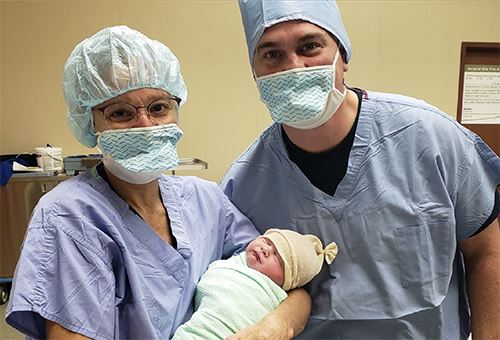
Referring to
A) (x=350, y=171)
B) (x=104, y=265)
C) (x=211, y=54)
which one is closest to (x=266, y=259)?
(x=350, y=171)

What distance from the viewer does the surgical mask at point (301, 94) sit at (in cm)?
108

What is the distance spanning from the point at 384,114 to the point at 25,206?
2.92 meters

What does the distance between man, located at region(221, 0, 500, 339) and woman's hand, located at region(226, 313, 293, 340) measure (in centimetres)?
15

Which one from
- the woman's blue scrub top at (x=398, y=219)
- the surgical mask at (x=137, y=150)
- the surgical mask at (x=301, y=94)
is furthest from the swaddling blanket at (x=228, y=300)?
the surgical mask at (x=301, y=94)

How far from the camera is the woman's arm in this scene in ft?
2.82

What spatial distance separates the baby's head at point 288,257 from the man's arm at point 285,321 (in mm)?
40

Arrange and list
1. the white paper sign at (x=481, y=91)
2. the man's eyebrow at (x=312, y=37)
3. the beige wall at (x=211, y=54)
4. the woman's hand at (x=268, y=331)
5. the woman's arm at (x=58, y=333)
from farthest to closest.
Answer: the beige wall at (x=211, y=54), the white paper sign at (x=481, y=91), the man's eyebrow at (x=312, y=37), the woman's hand at (x=268, y=331), the woman's arm at (x=58, y=333)

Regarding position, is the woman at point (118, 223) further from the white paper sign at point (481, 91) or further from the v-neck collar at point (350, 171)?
the white paper sign at point (481, 91)

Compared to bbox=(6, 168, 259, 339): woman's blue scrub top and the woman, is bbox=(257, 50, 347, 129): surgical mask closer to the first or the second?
the woman

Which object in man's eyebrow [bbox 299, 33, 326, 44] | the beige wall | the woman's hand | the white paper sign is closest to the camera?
the woman's hand

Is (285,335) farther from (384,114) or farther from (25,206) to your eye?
(25,206)

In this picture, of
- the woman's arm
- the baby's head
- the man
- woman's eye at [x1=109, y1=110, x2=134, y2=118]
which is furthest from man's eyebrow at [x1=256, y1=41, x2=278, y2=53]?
the woman's arm

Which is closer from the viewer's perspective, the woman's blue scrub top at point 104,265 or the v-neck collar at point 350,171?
the woman's blue scrub top at point 104,265

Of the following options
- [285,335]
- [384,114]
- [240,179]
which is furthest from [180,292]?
[384,114]
